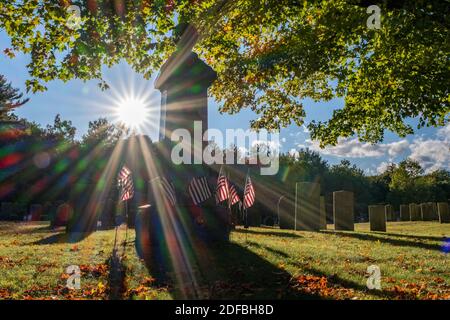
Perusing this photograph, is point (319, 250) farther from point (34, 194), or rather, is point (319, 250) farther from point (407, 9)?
point (34, 194)

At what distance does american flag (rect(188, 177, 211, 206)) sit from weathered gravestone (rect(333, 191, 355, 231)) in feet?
Result: 31.0

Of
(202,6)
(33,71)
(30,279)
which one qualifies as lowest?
(30,279)

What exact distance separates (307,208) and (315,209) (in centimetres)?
37

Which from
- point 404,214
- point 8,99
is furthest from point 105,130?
point 404,214

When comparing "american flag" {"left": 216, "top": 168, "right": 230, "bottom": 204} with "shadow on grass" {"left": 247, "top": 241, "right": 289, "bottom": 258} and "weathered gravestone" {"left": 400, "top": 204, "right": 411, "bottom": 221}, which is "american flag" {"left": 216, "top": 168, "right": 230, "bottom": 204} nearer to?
"shadow on grass" {"left": 247, "top": 241, "right": 289, "bottom": 258}

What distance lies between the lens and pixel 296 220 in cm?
1723

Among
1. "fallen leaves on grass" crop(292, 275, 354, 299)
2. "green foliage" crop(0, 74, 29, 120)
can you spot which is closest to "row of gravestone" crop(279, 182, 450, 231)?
"fallen leaves on grass" crop(292, 275, 354, 299)

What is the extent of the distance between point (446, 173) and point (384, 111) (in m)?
97.4

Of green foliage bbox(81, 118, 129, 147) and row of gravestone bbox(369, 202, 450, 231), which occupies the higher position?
green foliage bbox(81, 118, 129, 147)

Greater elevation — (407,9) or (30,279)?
(407,9)

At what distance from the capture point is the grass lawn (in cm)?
570

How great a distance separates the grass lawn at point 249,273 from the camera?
224 inches

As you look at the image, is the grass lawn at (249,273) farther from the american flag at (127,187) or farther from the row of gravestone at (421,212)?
the row of gravestone at (421,212)
